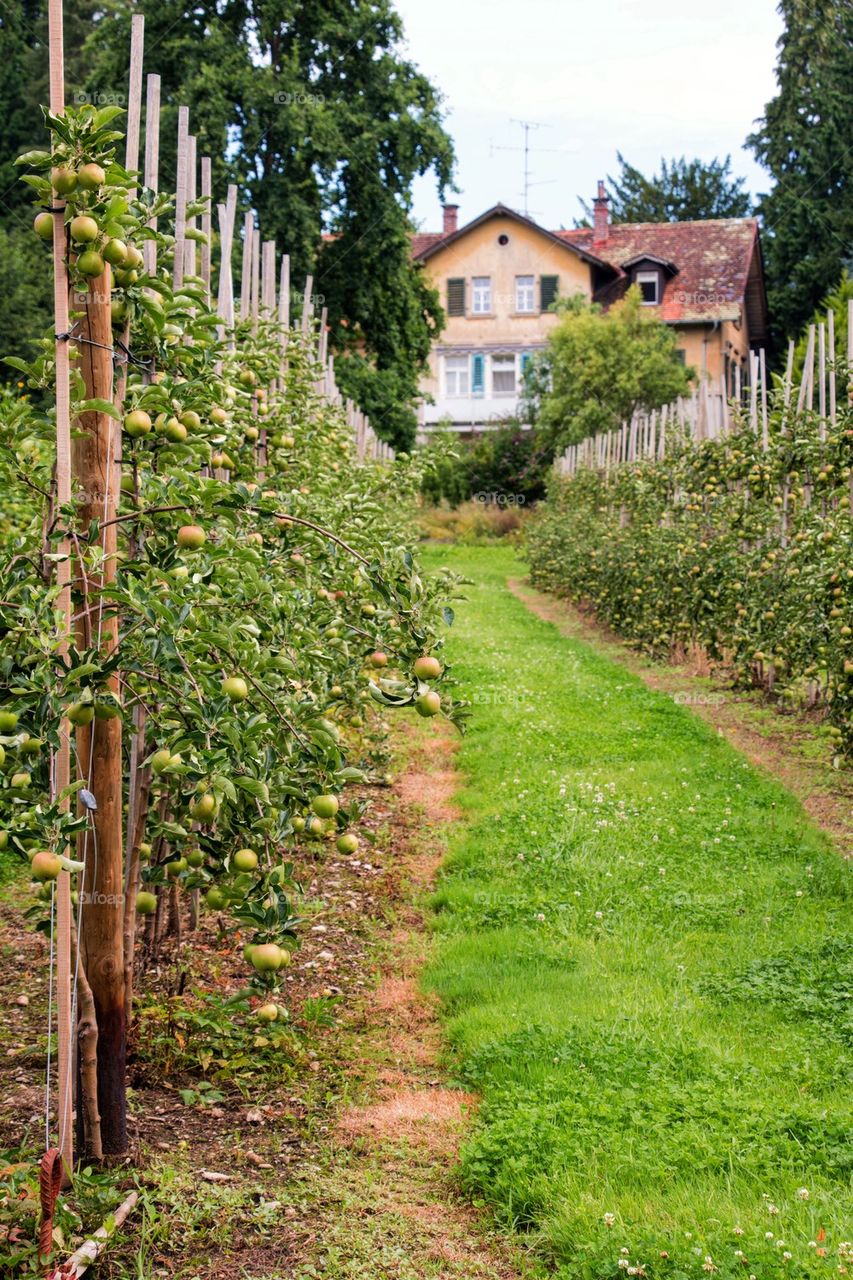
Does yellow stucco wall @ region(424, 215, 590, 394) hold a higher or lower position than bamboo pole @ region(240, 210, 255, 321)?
higher

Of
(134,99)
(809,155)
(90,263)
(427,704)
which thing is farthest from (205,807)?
(809,155)

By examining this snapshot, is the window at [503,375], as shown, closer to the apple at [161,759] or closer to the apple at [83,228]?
the apple at [83,228]

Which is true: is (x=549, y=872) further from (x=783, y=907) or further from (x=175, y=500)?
(x=175, y=500)

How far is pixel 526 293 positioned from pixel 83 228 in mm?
32622

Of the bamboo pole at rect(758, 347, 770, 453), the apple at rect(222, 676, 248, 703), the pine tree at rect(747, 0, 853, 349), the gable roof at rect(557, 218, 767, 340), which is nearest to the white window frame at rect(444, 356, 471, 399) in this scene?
the gable roof at rect(557, 218, 767, 340)

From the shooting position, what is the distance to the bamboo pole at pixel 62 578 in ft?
8.30

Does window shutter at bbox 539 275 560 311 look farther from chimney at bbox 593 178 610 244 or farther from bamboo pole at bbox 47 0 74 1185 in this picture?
bamboo pole at bbox 47 0 74 1185

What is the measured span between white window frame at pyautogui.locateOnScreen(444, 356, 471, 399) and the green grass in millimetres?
28634

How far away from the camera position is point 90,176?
2.51 m

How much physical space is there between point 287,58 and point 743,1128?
64.6 feet

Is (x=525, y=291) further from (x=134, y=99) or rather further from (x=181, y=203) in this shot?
(x=134, y=99)

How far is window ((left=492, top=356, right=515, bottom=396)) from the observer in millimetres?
34750

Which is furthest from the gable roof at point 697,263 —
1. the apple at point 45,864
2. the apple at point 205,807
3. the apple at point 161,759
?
the apple at point 45,864

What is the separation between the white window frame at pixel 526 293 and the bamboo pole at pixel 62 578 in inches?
1273
